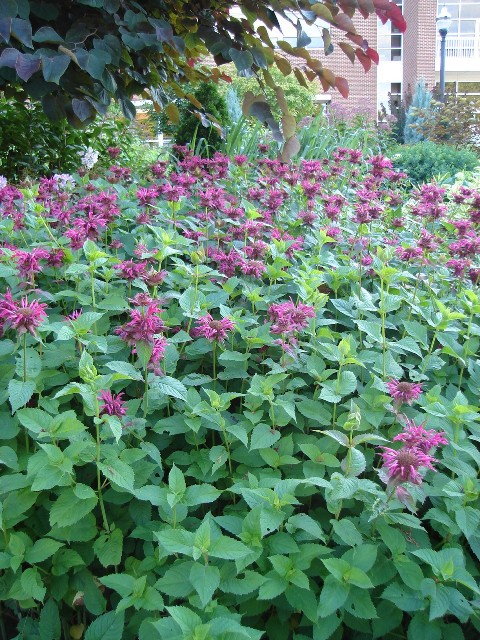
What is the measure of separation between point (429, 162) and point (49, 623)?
8567mm

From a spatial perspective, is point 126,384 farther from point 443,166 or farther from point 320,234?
point 443,166

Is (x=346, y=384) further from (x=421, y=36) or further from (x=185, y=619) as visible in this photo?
(x=421, y=36)

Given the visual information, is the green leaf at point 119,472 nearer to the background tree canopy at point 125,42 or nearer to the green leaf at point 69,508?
the green leaf at point 69,508

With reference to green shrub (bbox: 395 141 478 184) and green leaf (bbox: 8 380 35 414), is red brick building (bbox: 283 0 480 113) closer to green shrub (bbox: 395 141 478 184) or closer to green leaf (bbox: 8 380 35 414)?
green shrub (bbox: 395 141 478 184)

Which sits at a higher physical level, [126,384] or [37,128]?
[37,128]

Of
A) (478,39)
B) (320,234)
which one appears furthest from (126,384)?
(478,39)

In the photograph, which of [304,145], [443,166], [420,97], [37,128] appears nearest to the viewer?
[37,128]

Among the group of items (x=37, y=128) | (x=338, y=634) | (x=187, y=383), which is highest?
(x=37, y=128)

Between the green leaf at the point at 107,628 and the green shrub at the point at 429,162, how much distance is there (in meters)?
8.10

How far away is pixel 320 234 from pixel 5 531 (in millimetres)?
1623

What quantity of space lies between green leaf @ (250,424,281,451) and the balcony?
30.1m

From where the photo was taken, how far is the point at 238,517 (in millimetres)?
1310

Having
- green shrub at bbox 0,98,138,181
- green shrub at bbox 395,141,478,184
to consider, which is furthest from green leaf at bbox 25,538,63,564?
green shrub at bbox 395,141,478,184

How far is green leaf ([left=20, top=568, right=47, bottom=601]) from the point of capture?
1.19m
